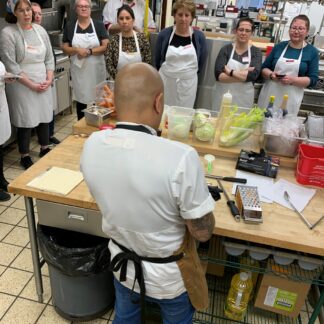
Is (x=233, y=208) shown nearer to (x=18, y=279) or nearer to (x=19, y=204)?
(x=18, y=279)

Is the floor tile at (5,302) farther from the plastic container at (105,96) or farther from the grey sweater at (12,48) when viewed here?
the grey sweater at (12,48)

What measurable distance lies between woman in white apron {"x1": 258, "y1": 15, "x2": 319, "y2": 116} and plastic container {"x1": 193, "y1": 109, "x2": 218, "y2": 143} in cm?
123

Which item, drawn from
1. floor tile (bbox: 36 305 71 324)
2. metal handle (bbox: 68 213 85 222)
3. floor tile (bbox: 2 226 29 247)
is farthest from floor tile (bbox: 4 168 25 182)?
metal handle (bbox: 68 213 85 222)

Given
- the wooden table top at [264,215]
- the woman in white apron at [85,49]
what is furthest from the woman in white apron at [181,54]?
the wooden table top at [264,215]

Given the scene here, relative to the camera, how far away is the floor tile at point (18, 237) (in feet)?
7.29

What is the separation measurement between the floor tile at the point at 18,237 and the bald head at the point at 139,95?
1.67 meters

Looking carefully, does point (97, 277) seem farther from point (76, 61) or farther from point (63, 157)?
point (76, 61)

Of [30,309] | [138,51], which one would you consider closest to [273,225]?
[30,309]

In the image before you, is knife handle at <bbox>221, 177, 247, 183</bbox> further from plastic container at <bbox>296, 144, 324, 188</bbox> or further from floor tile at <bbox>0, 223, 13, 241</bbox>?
floor tile at <bbox>0, 223, 13, 241</bbox>

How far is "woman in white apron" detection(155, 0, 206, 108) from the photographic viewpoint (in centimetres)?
288

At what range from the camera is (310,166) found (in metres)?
1.57

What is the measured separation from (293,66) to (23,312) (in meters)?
2.77

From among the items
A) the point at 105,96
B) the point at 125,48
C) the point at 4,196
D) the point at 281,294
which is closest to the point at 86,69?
the point at 125,48

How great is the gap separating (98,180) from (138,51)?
235 centimetres
